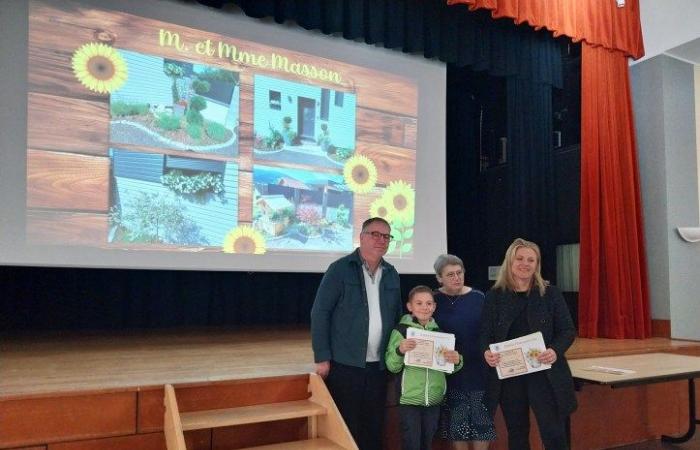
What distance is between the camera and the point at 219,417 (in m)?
2.40

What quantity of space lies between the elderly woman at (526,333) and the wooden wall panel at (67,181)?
2436 mm

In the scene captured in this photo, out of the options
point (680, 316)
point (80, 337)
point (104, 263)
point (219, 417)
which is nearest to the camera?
point (219, 417)

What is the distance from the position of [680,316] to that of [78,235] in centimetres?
497

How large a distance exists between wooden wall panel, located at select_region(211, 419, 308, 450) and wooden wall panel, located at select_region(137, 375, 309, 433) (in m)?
0.12

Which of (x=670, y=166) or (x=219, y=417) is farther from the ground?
(x=670, y=166)

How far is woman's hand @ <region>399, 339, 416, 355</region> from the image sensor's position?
2.30 meters

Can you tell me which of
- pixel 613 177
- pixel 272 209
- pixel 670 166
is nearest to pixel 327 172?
pixel 272 209

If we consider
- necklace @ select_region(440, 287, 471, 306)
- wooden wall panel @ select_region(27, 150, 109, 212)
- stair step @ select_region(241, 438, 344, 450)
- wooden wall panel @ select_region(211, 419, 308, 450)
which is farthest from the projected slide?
necklace @ select_region(440, 287, 471, 306)

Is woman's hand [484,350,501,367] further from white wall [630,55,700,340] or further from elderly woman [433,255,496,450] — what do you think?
white wall [630,55,700,340]

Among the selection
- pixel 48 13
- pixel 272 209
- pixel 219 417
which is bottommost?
pixel 219 417

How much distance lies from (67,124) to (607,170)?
440cm

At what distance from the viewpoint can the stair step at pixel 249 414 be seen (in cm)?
231

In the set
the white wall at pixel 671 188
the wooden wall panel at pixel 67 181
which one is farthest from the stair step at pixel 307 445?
the white wall at pixel 671 188

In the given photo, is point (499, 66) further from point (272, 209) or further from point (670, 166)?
point (272, 209)
